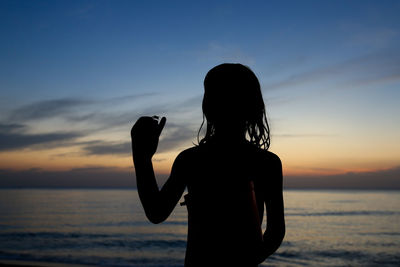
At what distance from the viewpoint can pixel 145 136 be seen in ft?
3.43

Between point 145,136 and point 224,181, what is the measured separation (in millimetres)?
291

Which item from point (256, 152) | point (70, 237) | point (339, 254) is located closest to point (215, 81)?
point (256, 152)

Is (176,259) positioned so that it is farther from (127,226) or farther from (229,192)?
(229,192)

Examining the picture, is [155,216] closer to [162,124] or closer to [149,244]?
[162,124]

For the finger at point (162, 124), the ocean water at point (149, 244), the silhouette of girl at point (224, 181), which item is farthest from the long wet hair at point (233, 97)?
the ocean water at point (149, 244)

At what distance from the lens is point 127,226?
28562 millimetres

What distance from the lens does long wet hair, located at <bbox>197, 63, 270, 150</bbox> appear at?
3.82 ft

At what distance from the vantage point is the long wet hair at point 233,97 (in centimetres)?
116

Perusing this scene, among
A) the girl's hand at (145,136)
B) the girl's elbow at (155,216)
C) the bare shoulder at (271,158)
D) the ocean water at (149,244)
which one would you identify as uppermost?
the girl's hand at (145,136)

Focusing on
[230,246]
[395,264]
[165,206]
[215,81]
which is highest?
[215,81]

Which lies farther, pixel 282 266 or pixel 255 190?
pixel 282 266

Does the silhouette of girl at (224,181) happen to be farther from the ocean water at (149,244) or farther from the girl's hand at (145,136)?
the ocean water at (149,244)

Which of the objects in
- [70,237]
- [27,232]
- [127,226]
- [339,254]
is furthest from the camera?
[127,226]

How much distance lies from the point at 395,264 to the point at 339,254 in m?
2.92
